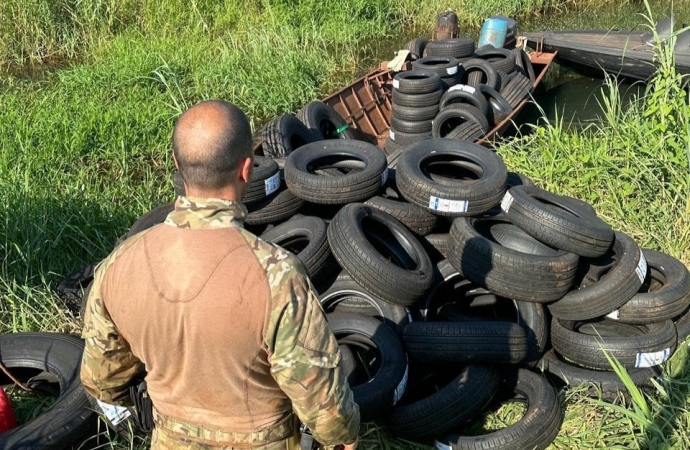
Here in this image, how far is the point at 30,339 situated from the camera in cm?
452

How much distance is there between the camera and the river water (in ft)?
36.8

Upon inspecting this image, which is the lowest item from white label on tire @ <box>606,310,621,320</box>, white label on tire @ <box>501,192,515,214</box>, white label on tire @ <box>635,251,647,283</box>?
white label on tire @ <box>606,310,621,320</box>

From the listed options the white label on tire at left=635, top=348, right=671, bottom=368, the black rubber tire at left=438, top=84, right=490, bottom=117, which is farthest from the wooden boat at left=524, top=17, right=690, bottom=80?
the white label on tire at left=635, top=348, right=671, bottom=368

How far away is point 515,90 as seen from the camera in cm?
943

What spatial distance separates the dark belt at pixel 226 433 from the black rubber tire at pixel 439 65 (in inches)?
299

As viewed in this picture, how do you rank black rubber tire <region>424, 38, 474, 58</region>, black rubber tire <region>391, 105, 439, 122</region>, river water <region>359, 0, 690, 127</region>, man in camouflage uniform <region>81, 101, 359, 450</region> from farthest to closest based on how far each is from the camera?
river water <region>359, 0, 690, 127</region> < black rubber tire <region>424, 38, 474, 58</region> < black rubber tire <region>391, 105, 439, 122</region> < man in camouflage uniform <region>81, 101, 359, 450</region>

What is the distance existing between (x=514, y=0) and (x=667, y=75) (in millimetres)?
11477

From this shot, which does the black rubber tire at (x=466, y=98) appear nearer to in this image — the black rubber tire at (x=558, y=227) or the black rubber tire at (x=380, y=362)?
the black rubber tire at (x=558, y=227)

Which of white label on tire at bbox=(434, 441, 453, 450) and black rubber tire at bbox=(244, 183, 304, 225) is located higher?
black rubber tire at bbox=(244, 183, 304, 225)

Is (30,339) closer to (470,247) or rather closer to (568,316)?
(470,247)

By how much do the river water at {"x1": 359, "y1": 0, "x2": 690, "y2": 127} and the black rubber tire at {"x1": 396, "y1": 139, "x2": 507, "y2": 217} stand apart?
3606 millimetres

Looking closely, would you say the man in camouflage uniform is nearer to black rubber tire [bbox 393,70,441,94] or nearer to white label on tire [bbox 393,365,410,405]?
white label on tire [bbox 393,365,410,405]

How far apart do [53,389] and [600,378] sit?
3842 mm

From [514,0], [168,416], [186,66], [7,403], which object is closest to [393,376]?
[168,416]
